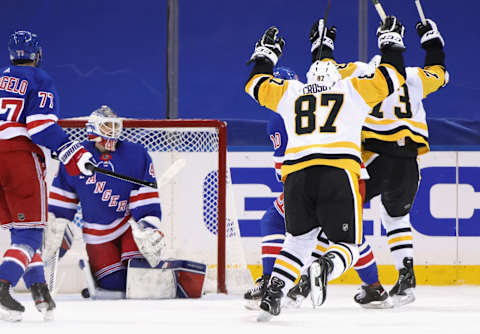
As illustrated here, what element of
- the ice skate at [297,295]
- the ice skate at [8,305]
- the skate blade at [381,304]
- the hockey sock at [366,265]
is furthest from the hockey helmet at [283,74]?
the ice skate at [8,305]

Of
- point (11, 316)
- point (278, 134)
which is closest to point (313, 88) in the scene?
point (278, 134)

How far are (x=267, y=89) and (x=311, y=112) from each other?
0.69 feet

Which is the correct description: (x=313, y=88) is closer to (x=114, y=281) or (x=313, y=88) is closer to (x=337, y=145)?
(x=337, y=145)

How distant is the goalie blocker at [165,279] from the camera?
14.0 feet

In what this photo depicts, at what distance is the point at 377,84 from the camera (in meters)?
3.26

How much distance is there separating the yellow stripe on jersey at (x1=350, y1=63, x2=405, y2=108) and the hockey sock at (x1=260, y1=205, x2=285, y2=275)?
92 centimetres

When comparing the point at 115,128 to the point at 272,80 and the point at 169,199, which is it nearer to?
the point at 169,199

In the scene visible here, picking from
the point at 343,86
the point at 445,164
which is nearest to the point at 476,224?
the point at 445,164

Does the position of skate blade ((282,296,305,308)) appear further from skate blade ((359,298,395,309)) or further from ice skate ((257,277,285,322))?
ice skate ((257,277,285,322))

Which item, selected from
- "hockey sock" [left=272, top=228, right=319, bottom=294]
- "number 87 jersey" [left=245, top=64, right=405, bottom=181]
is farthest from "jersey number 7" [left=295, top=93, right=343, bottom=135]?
"hockey sock" [left=272, top=228, right=319, bottom=294]

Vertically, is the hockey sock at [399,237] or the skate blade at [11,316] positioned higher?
the hockey sock at [399,237]

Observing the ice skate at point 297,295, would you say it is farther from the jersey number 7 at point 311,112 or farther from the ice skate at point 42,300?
the ice skate at point 42,300

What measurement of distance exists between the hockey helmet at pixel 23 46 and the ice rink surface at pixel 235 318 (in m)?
1.01

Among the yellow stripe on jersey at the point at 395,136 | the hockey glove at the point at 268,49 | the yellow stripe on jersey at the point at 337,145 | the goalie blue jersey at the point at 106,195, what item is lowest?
the goalie blue jersey at the point at 106,195
